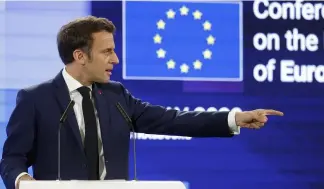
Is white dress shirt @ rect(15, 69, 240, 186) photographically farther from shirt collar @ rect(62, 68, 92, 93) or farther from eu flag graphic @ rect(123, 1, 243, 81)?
eu flag graphic @ rect(123, 1, 243, 81)

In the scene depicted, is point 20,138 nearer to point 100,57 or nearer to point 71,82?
point 71,82

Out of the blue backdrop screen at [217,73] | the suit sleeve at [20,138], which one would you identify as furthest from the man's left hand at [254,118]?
the blue backdrop screen at [217,73]

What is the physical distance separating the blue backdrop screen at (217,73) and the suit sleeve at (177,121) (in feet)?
3.49

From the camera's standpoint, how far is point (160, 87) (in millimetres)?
4000

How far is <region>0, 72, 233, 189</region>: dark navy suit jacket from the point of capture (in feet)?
8.56

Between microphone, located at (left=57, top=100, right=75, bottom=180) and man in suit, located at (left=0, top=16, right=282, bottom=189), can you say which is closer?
microphone, located at (left=57, top=100, right=75, bottom=180)

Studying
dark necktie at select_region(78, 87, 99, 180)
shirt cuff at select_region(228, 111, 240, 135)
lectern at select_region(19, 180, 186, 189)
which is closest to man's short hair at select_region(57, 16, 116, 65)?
dark necktie at select_region(78, 87, 99, 180)

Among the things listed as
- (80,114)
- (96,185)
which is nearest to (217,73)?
(80,114)

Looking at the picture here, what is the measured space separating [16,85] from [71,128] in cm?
136

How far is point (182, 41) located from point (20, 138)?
1639 millimetres

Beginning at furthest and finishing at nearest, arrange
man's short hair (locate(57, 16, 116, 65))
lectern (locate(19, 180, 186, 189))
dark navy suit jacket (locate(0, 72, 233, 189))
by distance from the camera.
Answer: man's short hair (locate(57, 16, 116, 65)) < dark navy suit jacket (locate(0, 72, 233, 189)) < lectern (locate(19, 180, 186, 189))

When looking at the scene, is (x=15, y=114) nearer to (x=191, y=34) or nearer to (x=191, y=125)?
(x=191, y=125)

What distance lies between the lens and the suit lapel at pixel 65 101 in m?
2.62

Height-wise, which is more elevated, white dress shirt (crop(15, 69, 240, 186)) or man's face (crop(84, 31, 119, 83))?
man's face (crop(84, 31, 119, 83))
